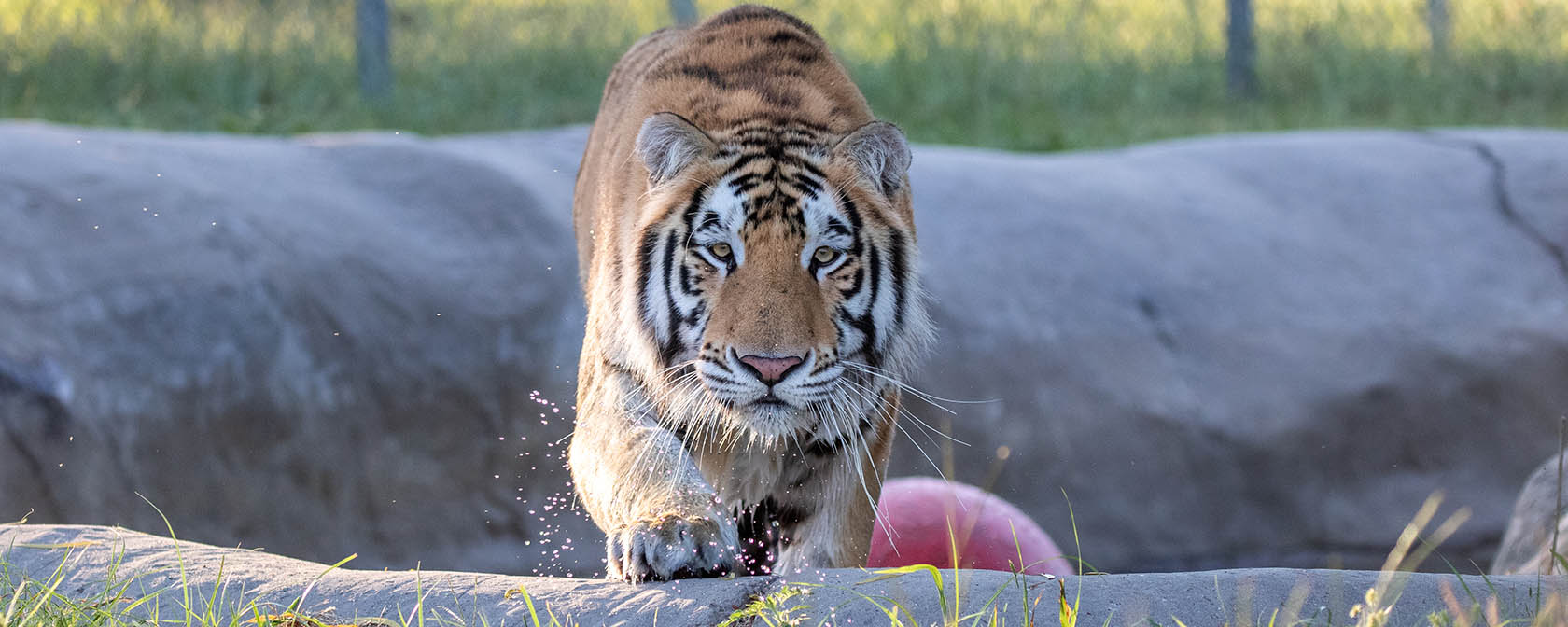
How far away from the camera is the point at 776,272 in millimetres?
2521

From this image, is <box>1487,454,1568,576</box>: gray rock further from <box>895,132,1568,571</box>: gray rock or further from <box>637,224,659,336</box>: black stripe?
<box>637,224,659,336</box>: black stripe

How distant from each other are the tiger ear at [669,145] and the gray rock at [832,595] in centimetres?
78

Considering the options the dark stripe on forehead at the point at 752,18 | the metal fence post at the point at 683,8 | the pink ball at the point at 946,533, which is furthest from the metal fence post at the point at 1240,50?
the dark stripe on forehead at the point at 752,18

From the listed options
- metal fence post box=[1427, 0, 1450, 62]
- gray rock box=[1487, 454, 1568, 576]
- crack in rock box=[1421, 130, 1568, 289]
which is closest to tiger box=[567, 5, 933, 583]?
gray rock box=[1487, 454, 1568, 576]

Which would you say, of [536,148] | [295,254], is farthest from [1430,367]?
[295,254]

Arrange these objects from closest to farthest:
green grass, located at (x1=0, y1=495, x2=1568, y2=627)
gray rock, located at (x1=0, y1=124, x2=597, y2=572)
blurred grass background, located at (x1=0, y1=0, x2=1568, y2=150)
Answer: green grass, located at (x1=0, y1=495, x2=1568, y2=627) < gray rock, located at (x1=0, y1=124, x2=597, y2=572) < blurred grass background, located at (x1=0, y1=0, x2=1568, y2=150)

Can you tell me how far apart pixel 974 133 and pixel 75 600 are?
645 cm

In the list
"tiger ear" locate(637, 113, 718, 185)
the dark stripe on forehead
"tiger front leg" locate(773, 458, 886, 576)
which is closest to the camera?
"tiger ear" locate(637, 113, 718, 185)

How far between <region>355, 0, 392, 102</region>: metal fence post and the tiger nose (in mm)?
6034

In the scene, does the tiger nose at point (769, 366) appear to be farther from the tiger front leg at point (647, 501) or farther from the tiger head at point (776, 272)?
the tiger front leg at point (647, 501)

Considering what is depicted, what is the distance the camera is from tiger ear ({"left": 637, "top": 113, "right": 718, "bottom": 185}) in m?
2.66

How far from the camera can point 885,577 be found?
2.29 meters

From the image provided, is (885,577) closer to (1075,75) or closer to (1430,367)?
(1430,367)

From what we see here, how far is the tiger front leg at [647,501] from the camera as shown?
2445 mm
